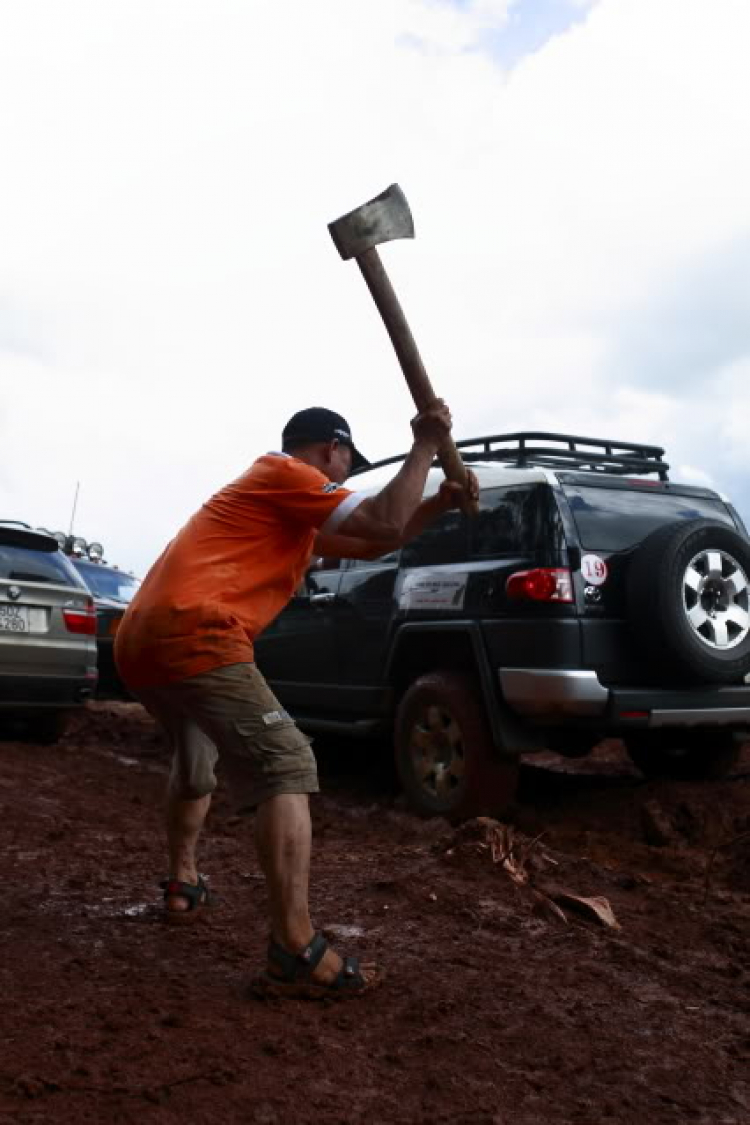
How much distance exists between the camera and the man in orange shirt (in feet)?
10.6

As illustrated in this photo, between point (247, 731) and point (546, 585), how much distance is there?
8.55 feet

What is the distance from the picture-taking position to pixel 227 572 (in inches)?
137

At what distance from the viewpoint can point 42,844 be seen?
5355 millimetres

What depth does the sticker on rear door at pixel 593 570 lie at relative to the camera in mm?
5688

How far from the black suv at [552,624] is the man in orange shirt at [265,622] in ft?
7.00

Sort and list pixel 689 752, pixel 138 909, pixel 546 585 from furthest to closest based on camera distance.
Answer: pixel 689 752 → pixel 546 585 → pixel 138 909

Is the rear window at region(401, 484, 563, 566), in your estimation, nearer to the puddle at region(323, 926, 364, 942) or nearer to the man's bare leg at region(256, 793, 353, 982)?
the puddle at region(323, 926, 364, 942)

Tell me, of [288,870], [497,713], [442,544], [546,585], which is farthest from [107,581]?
[288,870]

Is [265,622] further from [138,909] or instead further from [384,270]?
[138,909]

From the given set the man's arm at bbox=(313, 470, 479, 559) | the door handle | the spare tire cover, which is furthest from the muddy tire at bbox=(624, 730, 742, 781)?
the man's arm at bbox=(313, 470, 479, 559)

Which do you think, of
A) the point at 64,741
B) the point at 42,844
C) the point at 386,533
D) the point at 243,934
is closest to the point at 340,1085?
the point at 243,934

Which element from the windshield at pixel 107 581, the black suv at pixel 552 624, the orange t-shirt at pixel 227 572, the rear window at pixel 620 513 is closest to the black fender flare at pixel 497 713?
the black suv at pixel 552 624

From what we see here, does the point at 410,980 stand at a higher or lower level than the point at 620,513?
lower

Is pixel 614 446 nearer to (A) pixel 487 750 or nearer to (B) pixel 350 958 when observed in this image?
(A) pixel 487 750
